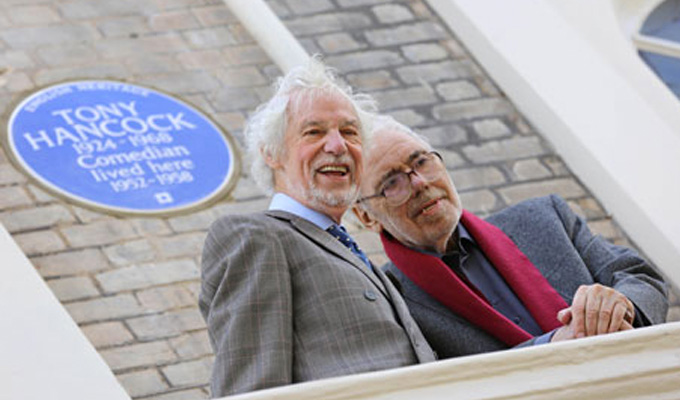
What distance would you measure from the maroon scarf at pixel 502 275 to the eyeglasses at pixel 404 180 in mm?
129

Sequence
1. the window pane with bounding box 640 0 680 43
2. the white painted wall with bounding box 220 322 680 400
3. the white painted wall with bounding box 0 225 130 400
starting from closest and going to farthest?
the white painted wall with bounding box 220 322 680 400, the white painted wall with bounding box 0 225 130 400, the window pane with bounding box 640 0 680 43

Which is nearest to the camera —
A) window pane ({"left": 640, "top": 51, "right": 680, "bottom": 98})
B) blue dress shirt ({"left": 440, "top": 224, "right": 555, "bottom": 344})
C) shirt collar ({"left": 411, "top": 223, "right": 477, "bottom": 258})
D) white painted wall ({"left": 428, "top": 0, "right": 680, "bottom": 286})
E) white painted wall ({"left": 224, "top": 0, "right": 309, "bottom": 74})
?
blue dress shirt ({"left": 440, "top": 224, "right": 555, "bottom": 344})

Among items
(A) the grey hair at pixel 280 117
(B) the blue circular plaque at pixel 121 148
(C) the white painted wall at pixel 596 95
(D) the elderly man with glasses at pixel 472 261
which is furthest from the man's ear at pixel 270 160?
(C) the white painted wall at pixel 596 95

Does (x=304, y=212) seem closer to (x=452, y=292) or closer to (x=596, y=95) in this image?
(x=452, y=292)

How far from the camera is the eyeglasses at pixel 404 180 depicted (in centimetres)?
430

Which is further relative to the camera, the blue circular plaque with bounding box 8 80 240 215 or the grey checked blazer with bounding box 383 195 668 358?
the blue circular plaque with bounding box 8 80 240 215

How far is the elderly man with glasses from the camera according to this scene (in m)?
4.16

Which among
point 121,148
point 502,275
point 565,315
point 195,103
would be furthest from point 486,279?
point 195,103

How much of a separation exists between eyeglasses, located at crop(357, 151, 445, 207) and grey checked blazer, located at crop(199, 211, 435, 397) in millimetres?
345

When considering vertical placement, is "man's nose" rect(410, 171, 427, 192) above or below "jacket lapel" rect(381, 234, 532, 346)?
above

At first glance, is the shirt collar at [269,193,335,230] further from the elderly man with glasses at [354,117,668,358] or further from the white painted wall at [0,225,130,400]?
the white painted wall at [0,225,130,400]

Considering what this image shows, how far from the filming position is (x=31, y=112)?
6645 mm

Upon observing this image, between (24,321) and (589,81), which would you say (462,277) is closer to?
(24,321)

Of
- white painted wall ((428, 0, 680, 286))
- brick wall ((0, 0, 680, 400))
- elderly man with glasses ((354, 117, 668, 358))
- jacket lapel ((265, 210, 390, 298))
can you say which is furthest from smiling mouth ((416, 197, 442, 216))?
white painted wall ((428, 0, 680, 286))
